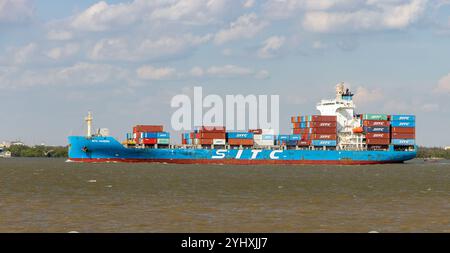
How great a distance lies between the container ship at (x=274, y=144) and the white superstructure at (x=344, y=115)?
0.22m

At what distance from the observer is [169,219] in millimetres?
34719

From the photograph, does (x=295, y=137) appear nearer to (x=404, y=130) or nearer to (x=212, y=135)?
(x=212, y=135)

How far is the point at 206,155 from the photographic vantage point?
139 metres

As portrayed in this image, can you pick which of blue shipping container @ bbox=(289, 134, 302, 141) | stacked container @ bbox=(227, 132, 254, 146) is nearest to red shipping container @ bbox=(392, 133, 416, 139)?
blue shipping container @ bbox=(289, 134, 302, 141)

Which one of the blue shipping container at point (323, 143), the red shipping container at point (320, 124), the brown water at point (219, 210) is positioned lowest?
the brown water at point (219, 210)

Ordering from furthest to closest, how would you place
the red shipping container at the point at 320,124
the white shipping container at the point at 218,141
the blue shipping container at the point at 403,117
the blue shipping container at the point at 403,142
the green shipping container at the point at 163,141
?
the blue shipping container at the point at 403,117, the blue shipping container at the point at 403,142, the red shipping container at the point at 320,124, the white shipping container at the point at 218,141, the green shipping container at the point at 163,141

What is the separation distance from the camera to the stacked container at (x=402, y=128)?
145 metres

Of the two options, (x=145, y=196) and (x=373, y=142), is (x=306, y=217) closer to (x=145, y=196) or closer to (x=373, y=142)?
(x=145, y=196)

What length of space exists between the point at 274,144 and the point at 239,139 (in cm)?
947

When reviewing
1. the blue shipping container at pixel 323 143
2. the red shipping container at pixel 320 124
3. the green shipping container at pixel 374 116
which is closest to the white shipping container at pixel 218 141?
the red shipping container at pixel 320 124

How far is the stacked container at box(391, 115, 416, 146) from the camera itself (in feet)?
476

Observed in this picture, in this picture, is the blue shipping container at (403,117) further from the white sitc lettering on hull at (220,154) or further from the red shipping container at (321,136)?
the white sitc lettering on hull at (220,154)
